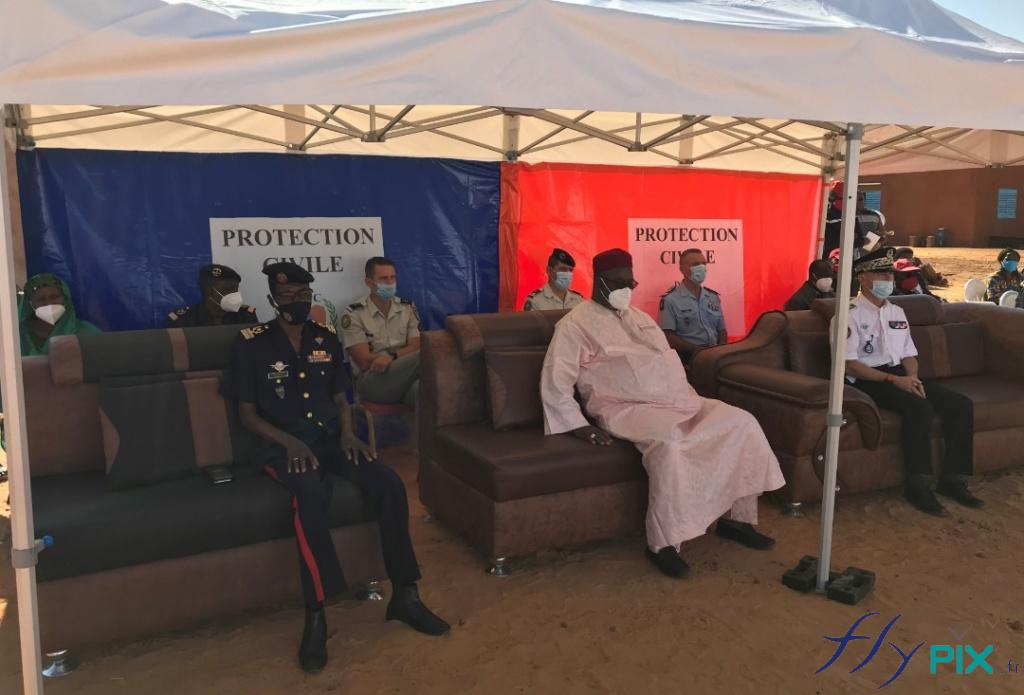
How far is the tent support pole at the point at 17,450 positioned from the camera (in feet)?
6.80

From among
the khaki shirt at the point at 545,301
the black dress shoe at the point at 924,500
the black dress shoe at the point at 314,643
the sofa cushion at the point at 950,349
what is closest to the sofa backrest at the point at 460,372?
the black dress shoe at the point at 314,643

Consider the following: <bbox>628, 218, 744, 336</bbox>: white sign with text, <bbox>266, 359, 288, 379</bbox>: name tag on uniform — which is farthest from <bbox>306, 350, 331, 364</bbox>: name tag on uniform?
<bbox>628, 218, 744, 336</bbox>: white sign with text

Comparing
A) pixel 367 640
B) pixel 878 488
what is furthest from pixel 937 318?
pixel 367 640

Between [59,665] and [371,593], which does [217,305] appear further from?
[59,665]

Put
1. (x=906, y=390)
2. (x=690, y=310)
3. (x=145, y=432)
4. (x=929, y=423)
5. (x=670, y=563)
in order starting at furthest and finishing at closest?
(x=690, y=310)
(x=906, y=390)
(x=929, y=423)
(x=670, y=563)
(x=145, y=432)

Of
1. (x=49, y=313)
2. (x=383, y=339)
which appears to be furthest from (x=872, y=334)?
(x=49, y=313)

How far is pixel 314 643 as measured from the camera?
2.89m

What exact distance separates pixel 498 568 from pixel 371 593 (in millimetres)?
597

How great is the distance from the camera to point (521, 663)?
2.93 metres

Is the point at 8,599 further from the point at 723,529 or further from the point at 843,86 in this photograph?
the point at 843,86

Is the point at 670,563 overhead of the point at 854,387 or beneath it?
beneath

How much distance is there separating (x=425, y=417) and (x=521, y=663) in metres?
1.52

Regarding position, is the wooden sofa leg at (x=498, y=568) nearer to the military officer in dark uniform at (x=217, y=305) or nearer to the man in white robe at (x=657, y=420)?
the man in white robe at (x=657, y=420)

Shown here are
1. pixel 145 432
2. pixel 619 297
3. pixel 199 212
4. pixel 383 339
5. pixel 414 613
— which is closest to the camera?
pixel 414 613
